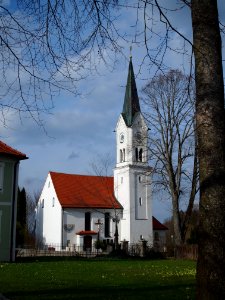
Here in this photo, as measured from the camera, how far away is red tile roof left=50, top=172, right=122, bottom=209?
181 ft

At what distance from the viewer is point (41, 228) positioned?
57781 millimetres

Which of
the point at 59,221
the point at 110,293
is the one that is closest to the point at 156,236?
the point at 59,221

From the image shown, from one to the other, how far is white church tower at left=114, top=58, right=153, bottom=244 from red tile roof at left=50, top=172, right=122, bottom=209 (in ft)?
5.37

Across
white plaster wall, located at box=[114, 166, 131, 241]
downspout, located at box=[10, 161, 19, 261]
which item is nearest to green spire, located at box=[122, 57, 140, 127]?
white plaster wall, located at box=[114, 166, 131, 241]

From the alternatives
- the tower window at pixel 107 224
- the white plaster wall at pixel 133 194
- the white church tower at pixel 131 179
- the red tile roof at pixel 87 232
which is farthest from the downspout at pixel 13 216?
the tower window at pixel 107 224

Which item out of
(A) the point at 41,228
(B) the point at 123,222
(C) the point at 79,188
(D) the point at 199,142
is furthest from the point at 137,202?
(D) the point at 199,142

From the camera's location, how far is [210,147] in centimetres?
485

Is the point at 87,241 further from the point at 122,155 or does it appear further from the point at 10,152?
the point at 10,152

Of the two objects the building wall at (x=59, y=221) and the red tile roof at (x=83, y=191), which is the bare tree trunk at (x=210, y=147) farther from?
the red tile roof at (x=83, y=191)

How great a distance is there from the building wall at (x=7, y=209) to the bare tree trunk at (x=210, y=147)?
21.4 m

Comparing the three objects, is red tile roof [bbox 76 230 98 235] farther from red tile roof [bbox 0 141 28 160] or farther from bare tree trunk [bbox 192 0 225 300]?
bare tree trunk [bbox 192 0 225 300]

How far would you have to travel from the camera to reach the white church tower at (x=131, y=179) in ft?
184

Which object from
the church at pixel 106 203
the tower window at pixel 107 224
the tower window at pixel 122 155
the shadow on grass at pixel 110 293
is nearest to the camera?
the shadow on grass at pixel 110 293

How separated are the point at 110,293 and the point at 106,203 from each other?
47.1 meters
